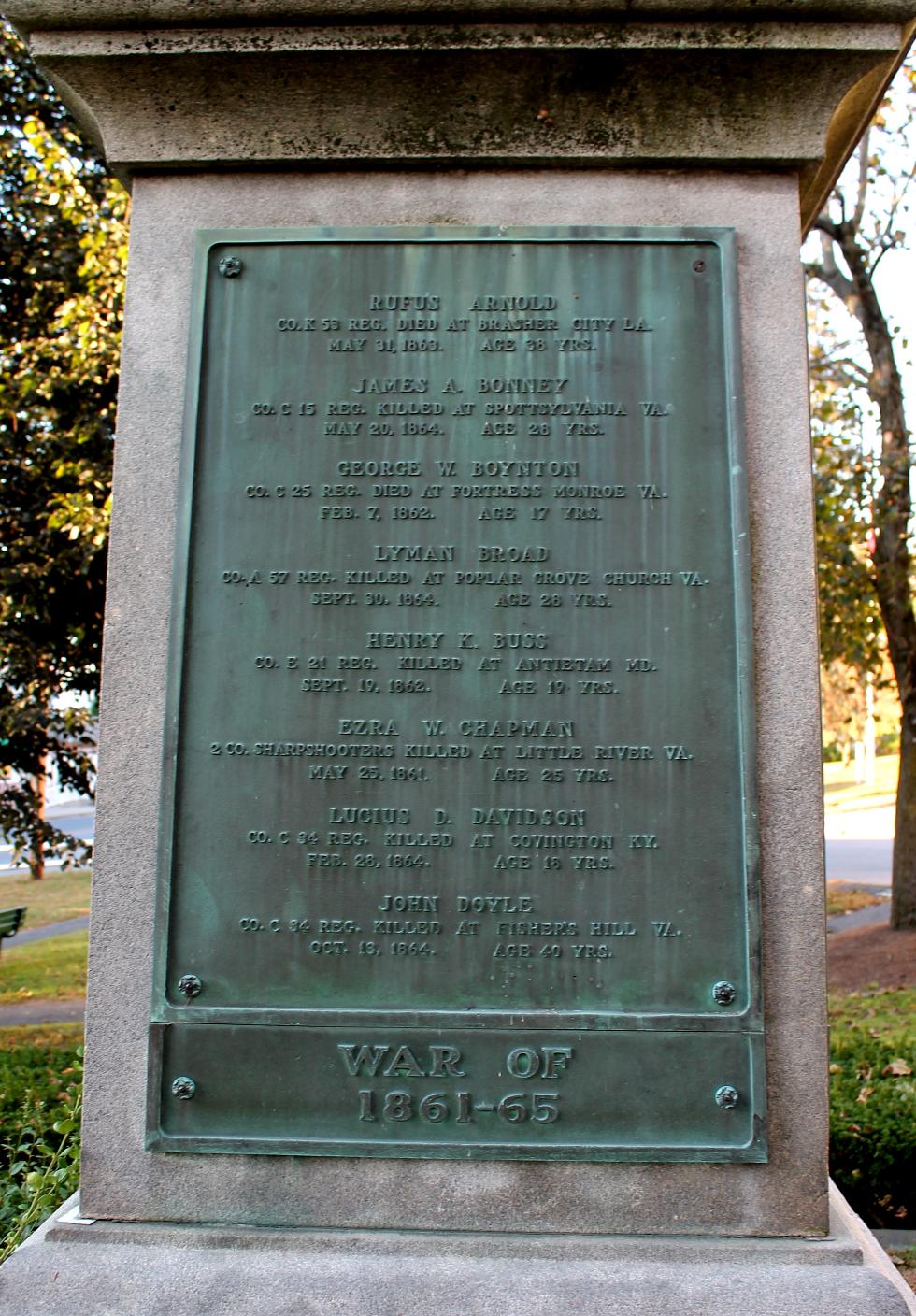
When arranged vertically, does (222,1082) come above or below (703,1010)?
below

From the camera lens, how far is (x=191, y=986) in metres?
3.27

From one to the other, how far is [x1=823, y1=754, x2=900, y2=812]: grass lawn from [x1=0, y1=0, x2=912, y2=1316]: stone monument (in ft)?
115

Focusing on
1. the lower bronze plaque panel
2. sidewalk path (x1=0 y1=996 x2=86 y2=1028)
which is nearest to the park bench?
sidewalk path (x1=0 y1=996 x2=86 y2=1028)

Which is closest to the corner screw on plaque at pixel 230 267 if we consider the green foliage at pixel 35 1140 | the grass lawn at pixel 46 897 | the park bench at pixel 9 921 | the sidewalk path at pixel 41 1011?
the green foliage at pixel 35 1140

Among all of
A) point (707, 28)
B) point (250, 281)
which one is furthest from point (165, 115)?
point (707, 28)

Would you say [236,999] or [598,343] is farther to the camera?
[598,343]

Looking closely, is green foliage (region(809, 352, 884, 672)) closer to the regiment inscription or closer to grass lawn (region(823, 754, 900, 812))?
the regiment inscription

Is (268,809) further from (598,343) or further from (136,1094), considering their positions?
(598,343)

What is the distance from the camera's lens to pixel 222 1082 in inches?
127

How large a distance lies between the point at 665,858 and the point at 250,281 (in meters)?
2.16

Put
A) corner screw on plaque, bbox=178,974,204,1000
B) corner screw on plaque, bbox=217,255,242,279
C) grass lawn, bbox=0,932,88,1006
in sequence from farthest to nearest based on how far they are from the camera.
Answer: grass lawn, bbox=0,932,88,1006 → corner screw on plaque, bbox=217,255,242,279 → corner screw on plaque, bbox=178,974,204,1000

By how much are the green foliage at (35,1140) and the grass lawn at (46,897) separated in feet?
43.7

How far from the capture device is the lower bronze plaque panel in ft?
10.4

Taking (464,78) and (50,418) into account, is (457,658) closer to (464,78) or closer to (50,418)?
(464,78)
